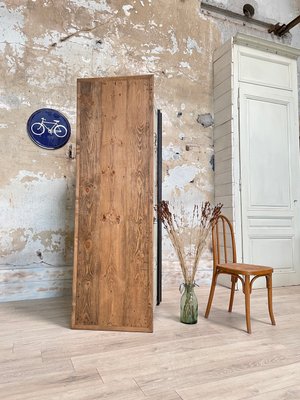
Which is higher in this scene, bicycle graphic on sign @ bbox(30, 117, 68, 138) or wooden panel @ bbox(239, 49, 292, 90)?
wooden panel @ bbox(239, 49, 292, 90)

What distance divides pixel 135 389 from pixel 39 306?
64.7 inches

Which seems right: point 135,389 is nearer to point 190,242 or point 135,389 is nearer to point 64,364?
point 64,364

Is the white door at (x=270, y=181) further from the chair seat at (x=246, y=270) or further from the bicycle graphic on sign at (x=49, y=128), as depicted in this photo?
the bicycle graphic on sign at (x=49, y=128)

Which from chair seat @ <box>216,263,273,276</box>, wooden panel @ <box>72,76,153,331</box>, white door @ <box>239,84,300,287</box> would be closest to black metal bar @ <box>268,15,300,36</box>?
white door @ <box>239,84,300,287</box>

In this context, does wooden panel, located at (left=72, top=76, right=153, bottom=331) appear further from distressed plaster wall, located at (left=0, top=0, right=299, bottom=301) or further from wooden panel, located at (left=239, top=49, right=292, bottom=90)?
wooden panel, located at (left=239, top=49, right=292, bottom=90)

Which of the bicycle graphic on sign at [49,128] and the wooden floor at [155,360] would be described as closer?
the wooden floor at [155,360]

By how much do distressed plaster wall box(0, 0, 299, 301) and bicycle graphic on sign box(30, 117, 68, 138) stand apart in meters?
0.12

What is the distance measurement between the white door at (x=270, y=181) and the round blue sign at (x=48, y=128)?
2.11m

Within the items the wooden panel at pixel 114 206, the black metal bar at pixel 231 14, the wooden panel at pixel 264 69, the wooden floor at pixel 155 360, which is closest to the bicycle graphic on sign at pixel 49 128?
the wooden panel at pixel 114 206

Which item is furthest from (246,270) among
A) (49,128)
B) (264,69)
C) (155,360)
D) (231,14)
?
(231,14)

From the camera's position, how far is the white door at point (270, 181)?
3520 millimetres

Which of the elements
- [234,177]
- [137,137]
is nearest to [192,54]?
→ [234,177]

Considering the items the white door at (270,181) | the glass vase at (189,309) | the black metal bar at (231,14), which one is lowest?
the glass vase at (189,309)

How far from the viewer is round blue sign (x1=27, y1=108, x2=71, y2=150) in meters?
3.06
